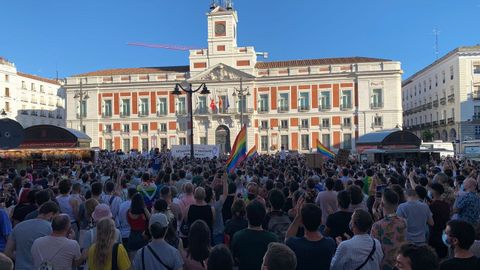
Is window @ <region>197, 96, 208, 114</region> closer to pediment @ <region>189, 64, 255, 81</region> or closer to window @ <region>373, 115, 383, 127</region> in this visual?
pediment @ <region>189, 64, 255, 81</region>

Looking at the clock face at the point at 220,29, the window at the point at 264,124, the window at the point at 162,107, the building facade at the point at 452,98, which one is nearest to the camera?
the building facade at the point at 452,98

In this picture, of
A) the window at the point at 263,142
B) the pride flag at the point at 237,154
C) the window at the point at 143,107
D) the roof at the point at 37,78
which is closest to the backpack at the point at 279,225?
the pride flag at the point at 237,154

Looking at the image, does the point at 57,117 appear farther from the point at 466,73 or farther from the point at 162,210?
the point at 162,210

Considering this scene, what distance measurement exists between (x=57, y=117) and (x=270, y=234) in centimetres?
7237

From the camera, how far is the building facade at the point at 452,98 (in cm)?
5050

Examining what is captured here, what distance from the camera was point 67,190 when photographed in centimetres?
803

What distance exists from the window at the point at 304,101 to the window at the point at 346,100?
143 inches

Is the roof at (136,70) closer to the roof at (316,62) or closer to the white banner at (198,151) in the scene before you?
the roof at (316,62)

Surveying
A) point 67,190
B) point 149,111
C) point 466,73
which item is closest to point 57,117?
point 149,111

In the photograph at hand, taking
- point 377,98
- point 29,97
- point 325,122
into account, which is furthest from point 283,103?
point 29,97

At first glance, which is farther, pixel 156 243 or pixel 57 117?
pixel 57 117

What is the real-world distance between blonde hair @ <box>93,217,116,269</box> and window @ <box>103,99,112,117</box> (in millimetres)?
54309

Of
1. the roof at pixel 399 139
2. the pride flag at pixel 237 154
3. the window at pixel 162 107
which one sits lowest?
the pride flag at pixel 237 154

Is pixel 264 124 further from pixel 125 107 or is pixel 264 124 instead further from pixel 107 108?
pixel 107 108
